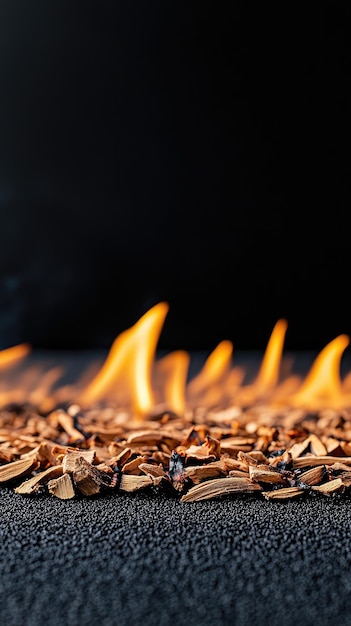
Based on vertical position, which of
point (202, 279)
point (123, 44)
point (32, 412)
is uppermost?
point (123, 44)

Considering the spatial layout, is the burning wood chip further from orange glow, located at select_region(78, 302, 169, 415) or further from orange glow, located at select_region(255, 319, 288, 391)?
orange glow, located at select_region(255, 319, 288, 391)

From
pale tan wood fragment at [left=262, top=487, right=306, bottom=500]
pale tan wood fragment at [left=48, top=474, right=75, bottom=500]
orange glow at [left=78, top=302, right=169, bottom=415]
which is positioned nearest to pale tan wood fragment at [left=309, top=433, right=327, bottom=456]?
pale tan wood fragment at [left=262, top=487, right=306, bottom=500]

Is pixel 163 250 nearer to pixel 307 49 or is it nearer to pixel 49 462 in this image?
pixel 307 49

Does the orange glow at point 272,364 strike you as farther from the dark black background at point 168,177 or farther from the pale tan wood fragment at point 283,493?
the pale tan wood fragment at point 283,493

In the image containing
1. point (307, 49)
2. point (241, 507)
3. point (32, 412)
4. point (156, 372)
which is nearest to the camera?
point (241, 507)

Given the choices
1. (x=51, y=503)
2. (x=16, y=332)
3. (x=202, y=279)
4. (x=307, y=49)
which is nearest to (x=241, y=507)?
(x=51, y=503)

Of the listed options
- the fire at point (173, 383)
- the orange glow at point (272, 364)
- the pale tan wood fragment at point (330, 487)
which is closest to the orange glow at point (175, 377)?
the fire at point (173, 383)
